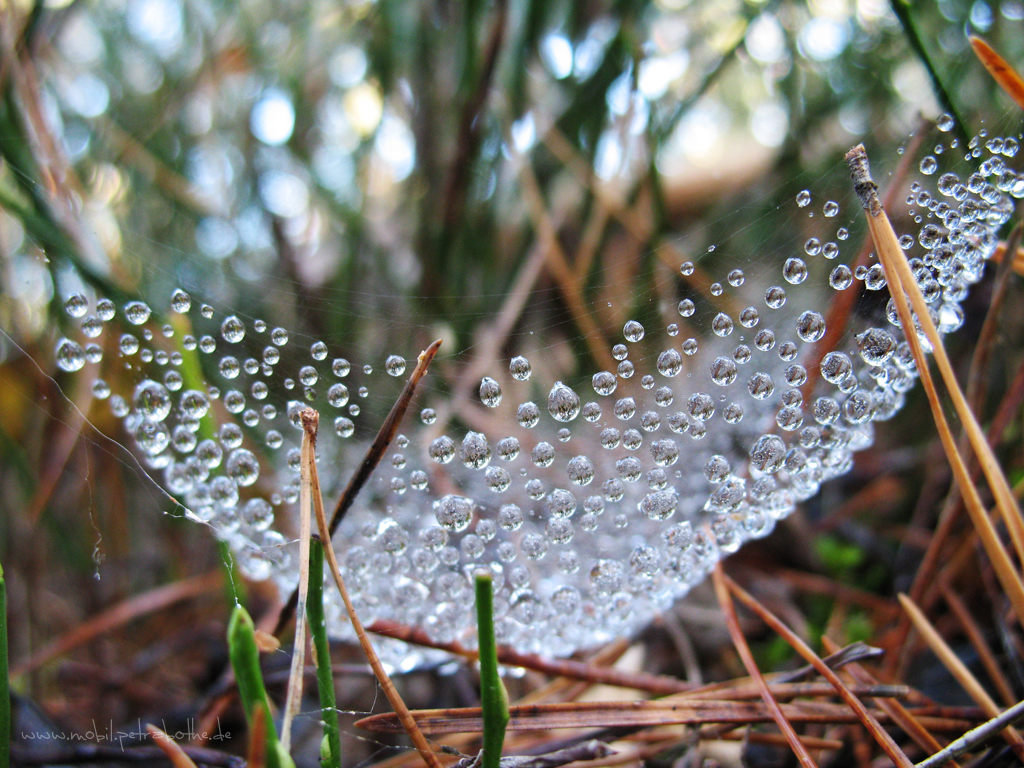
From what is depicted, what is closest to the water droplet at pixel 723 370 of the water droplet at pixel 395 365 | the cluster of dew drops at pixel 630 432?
the cluster of dew drops at pixel 630 432

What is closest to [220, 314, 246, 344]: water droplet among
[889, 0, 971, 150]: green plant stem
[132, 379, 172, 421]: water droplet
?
[132, 379, 172, 421]: water droplet

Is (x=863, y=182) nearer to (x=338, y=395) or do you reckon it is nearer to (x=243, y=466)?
(x=338, y=395)

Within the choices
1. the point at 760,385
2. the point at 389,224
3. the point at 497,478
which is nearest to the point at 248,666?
the point at 497,478

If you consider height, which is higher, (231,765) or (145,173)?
(145,173)

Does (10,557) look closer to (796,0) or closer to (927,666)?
(927,666)

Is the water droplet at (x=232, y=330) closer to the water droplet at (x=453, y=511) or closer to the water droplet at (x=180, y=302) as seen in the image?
the water droplet at (x=180, y=302)

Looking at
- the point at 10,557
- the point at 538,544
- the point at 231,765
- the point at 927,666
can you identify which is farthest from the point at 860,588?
the point at 10,557

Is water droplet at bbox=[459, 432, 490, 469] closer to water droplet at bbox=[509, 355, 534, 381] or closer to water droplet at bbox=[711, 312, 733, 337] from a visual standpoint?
water droplet at bbox=[509, 355, 534, 381]
